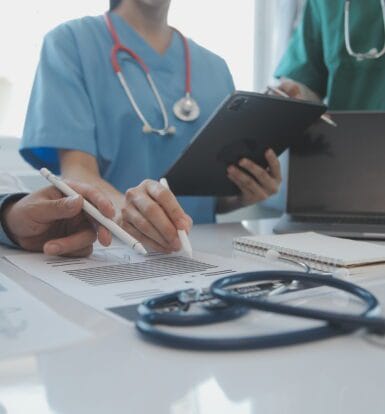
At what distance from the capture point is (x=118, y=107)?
3.29 feet

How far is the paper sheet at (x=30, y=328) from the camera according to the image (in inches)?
12.8

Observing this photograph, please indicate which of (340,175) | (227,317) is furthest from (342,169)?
(227,317)

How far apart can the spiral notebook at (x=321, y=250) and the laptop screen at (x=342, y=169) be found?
22 centimetres

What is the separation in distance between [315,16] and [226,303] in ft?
3.37

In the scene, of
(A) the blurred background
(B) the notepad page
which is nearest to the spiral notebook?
(B) the notepad page

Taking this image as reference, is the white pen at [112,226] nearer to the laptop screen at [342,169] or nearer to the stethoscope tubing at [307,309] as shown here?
the stethoscope tubing at [307,309]

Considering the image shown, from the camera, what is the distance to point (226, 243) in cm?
77

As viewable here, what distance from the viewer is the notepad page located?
1.75 feet

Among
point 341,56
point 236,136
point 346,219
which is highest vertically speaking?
point 341,56

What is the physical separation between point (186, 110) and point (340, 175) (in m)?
0.34

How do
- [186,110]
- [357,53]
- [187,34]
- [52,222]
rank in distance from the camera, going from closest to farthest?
[52,222], [186,110], [357,53], [187,34]

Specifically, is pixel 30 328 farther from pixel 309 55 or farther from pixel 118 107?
pixel 309 55

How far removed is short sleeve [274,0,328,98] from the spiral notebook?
65 centimetres

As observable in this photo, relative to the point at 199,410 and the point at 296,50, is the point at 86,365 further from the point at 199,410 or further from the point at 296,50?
the point at 296,50
